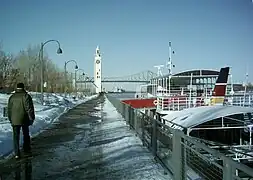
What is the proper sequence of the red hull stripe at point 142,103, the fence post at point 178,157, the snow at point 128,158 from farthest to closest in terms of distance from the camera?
the red hull stripe at point 142,103, the snow at point 128,158, the fence post at point 178,157

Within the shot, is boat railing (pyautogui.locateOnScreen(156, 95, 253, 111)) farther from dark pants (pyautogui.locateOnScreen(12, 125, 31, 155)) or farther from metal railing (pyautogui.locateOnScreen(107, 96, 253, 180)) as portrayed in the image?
metal railing (pyautogui.locateOnScreen(107, 96, 253, 180))

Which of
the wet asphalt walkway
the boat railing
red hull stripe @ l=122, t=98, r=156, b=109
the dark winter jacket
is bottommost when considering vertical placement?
the wet asphalt walkway

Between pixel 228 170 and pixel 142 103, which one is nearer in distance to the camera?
pixel 228 170

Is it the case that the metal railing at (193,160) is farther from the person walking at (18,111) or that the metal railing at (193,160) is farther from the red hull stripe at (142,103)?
the red hull stripe at (142,103)

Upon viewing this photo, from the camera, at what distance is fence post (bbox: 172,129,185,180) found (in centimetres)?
663

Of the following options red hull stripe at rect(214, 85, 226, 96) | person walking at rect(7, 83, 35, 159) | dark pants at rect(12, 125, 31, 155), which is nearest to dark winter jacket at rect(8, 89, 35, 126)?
person walking at rect(7, 83, 35, 159)

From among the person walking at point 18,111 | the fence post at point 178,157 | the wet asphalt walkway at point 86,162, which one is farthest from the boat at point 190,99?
the fence post at point 178,157

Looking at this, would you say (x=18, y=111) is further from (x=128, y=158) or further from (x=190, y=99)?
(x=190, y=99)

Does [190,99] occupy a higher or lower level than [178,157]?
higher

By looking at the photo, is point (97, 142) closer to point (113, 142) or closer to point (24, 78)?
point (113, 142)

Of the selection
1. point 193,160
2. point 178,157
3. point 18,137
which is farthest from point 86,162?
point 193,160

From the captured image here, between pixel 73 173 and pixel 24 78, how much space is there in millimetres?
61379

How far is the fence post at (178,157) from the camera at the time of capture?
6.63 m

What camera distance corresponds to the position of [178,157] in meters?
6.82
